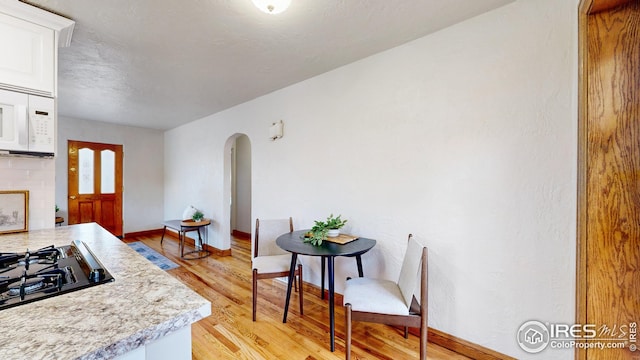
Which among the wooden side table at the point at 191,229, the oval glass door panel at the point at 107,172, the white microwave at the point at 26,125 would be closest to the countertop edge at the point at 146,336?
the white microwave at the point at 26,125

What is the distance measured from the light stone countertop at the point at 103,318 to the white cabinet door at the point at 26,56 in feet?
4.54

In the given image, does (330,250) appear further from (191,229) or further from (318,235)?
(191,229)

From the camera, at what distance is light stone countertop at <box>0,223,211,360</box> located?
59cm

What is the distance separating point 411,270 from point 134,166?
5748 mm

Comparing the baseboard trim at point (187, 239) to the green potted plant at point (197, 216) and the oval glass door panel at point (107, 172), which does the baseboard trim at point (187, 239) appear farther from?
the oval glass door panel at point (107, 172)

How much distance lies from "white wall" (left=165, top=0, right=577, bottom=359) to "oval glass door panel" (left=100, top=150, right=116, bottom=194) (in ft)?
15.1

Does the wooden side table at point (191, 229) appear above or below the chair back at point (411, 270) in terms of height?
below

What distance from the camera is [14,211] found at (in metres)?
1.78

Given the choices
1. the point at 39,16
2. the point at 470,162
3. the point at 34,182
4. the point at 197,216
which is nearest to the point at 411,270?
the point at 470,162

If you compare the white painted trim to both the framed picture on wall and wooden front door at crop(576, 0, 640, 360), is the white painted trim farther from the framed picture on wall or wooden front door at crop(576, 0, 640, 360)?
wooden front door at crop(576, 0, 640, 360)

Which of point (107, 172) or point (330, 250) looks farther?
point (107, 172)

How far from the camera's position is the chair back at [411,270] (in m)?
1.61

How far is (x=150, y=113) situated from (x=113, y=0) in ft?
9.94

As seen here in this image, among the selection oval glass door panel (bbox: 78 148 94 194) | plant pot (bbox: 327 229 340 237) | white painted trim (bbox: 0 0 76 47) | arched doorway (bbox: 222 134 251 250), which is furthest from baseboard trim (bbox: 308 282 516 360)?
oval glass door panel (bbox: 78 148 94 194)
